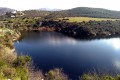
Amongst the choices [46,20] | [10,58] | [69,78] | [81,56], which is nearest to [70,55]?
[81,56]

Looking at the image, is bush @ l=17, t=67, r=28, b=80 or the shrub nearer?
the shrub

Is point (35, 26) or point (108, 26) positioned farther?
point (35, 26)

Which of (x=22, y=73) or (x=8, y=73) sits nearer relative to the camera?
(x=8, y=73)

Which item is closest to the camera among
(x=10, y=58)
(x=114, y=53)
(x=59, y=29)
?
(x=10, y=58)

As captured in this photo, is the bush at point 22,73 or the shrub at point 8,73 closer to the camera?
the shrub at point 8,73

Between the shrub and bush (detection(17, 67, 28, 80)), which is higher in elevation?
the shrub

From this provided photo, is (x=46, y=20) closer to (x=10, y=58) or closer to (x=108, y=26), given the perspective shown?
(x=108, y=26)

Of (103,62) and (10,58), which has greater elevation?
(10,58)

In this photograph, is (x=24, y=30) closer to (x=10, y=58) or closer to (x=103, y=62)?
(x=103, y=62)

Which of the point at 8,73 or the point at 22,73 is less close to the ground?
the point at 8,73

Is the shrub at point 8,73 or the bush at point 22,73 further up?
the shrub at point 8,73

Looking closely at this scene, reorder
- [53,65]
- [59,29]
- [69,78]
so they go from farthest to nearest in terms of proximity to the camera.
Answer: [59,29], [53,65], [69,78]
